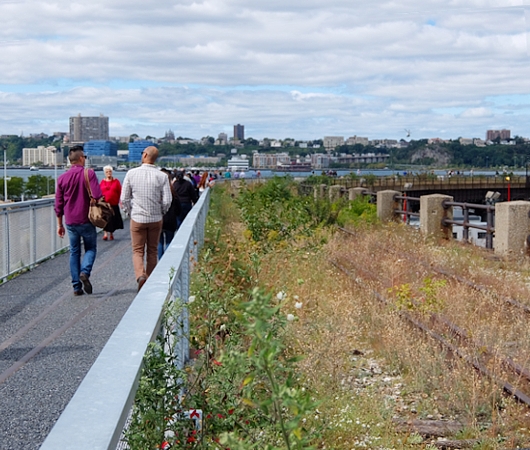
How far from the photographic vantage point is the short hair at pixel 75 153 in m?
11.7

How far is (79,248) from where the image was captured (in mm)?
12180

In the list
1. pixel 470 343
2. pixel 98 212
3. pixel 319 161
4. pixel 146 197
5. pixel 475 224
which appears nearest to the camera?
pixel 470 343

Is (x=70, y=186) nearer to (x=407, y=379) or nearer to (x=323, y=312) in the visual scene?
(x=323, y=312)

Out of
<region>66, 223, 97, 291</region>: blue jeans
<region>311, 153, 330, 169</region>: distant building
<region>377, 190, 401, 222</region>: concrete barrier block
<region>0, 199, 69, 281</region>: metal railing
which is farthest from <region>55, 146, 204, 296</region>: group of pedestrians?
<region>311, 153, 330, 169</region>: distant building

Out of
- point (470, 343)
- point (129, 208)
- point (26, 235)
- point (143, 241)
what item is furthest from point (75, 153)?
point (470, 343)

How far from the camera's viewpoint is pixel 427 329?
9195 millimetres

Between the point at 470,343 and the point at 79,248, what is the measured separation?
5835 millimetres

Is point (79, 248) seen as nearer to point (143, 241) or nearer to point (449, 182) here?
point (143, 241)

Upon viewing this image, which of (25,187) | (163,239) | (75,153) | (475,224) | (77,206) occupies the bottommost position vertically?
(25,187)

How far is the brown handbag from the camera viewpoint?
38.4 ft

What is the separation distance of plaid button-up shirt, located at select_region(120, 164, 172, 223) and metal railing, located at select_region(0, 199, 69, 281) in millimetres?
3578

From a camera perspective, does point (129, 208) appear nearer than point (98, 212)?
Yes

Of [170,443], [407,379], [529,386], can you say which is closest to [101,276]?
[407,379]

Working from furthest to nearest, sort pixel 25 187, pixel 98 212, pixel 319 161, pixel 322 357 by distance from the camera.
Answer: pixel 319 161 → pixel 25 187 → pixel 98 212 → pixel 322 357
